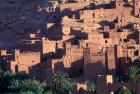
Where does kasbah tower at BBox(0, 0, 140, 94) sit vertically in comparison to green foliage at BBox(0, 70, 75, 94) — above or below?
above

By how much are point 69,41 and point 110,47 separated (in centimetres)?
342

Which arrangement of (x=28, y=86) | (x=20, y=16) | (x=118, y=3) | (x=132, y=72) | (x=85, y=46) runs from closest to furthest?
(x=132, y=72)
(x=28, y=86)
(x=85, y=46)
(x=118, y=3)
(x=20, y=16)

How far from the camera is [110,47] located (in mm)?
58344

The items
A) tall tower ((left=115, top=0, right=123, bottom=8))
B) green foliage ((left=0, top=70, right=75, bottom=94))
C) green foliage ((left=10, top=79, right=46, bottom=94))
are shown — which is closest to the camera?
green foliage ((left=0, top=70, right=75, bottom=94))

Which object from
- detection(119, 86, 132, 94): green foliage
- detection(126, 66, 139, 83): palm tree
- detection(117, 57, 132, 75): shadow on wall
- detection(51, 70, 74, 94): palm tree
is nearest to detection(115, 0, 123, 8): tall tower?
detection(117, 57, 132, 75): shadow on wall

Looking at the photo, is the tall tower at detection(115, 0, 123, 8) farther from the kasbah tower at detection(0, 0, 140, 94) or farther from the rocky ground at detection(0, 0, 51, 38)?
the rocky ground at detection(0, 0, 51, 38)

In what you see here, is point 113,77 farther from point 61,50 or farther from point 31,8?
point 31,8

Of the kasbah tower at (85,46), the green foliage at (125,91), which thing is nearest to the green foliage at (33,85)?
the kasbah tower at (85,46)

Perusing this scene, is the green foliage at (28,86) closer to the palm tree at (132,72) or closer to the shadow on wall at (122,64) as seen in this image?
the shadow on wall at (122,64)

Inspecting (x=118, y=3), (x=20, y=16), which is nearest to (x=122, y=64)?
(x=118, y=3)

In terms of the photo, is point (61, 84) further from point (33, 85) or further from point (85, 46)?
point (85, 46)

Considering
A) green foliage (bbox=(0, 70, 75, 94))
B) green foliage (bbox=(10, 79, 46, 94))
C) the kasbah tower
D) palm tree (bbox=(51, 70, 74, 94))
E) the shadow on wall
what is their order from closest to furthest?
1. palm tree (bbox=(51, 70, 74, 94))
2. green foliage (bbox=(0, 70, 75, 94))
3. green foliage (bbox=(10, 79, 46, 94))
4. the kasbah tower
5. the shadow on wall

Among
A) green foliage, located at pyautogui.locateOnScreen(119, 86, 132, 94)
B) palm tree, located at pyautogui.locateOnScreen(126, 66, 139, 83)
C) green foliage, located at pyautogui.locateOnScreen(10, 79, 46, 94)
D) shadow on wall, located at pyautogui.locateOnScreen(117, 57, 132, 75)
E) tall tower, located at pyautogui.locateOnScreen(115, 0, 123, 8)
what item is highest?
tall tower, located at pyautogui.locateOnScreen(115, 0, 123, 8)

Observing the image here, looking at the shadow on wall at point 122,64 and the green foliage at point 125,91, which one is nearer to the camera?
the green foliage at point 125,91
